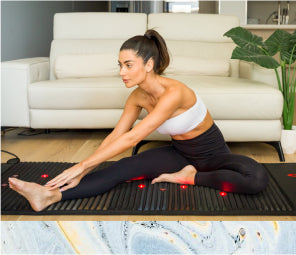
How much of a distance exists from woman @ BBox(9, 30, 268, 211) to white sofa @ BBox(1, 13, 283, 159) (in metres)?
0.61

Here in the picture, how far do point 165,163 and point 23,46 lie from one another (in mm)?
2783

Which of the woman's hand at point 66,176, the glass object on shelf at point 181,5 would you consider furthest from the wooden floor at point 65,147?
the glass object on shelf at point 181,5

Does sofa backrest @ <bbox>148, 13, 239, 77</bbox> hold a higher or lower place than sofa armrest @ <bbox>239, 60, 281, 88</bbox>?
higher

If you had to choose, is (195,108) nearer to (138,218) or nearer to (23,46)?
(138,218)

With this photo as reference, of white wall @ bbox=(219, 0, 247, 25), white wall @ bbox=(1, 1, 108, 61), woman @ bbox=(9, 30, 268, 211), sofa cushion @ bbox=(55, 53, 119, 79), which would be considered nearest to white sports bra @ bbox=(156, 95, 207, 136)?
woman @ bbox=(9, 30, 268, 211)

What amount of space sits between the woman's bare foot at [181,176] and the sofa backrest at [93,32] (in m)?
1.69

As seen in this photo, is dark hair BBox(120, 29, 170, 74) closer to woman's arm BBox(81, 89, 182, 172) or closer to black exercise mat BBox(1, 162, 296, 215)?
woman's arm BBox(81, 89, 182, 172)

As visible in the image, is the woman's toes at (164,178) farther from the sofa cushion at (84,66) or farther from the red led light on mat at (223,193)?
the sofa cushion at (84,66)

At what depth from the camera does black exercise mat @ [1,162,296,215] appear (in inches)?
62.8

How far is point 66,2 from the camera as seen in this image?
571cm

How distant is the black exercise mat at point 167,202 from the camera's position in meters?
1.60

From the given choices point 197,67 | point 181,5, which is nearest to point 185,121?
point 197,67

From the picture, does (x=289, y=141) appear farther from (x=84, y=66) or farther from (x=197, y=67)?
(x=84, y=66)

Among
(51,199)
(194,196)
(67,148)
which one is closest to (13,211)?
(51,199)
